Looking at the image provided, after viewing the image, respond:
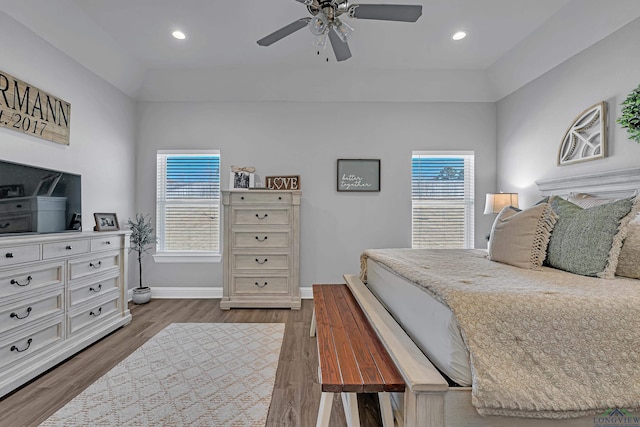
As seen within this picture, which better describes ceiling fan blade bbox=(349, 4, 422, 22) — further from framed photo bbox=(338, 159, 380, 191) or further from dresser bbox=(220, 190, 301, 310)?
framed photo bbox=(338, 159, 380, 191)

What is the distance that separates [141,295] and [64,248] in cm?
165

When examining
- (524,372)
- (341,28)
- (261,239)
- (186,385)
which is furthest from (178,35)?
(524,372)

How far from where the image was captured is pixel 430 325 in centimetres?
134

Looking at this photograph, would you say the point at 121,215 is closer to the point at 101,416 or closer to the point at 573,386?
the point at 101,416

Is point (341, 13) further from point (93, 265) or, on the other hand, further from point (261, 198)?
point (93, 265)

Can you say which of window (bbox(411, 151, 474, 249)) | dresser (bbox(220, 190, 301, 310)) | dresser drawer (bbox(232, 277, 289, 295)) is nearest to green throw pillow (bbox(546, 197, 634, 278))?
window (bbox(411, 151, 474, 249))

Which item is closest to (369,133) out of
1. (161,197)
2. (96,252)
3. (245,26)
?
(245,26)

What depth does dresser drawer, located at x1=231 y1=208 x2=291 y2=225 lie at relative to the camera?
11.7 ft

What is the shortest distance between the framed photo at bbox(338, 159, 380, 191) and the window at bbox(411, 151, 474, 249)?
535 mm

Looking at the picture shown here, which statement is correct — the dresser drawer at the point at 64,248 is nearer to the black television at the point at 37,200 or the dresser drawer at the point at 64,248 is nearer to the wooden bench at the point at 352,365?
the black television at the point at 37,200

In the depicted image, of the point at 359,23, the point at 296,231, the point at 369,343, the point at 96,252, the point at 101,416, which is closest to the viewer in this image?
the point at 369,343

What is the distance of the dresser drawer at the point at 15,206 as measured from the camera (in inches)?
81.8

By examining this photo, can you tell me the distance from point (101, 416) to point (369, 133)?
3.77 metres

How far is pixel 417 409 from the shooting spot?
111 centimetres
